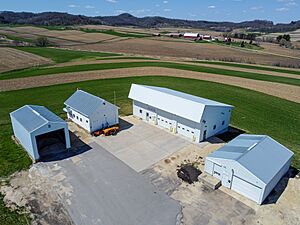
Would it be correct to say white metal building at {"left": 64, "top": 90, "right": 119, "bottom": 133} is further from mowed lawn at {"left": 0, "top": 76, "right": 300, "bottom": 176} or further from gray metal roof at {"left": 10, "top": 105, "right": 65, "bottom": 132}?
mowed lawn at {"left": 0, "top": 76, "right": 300, "bottom": 176}

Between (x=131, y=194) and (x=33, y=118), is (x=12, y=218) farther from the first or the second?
(x=33, y=118)

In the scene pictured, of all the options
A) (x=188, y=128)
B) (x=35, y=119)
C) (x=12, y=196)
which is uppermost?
(x=35, y=119)

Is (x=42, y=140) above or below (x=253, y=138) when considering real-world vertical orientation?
below

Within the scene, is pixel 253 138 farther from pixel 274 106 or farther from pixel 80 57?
pixel 80 57

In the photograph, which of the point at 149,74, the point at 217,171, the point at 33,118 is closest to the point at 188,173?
the point at 217,171

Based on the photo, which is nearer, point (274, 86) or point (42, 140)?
point (42, 140)

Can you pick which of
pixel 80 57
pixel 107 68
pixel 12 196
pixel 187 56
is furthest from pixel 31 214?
pixel 187 56

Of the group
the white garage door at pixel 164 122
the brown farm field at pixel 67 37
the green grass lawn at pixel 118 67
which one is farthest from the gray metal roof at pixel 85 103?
the brown farm field at pixel 67 37
